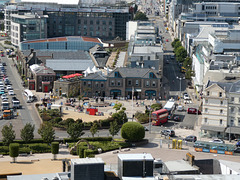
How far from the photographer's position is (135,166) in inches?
2229

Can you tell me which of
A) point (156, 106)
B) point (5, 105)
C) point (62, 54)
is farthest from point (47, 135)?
point (62, 54)

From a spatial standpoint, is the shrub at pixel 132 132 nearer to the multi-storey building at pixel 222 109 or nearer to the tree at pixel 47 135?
the tree at pixel 47 135

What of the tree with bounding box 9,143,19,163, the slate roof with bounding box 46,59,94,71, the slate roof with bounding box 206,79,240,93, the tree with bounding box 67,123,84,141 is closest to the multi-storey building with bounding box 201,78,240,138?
the slate roof with bounding box 206,79,240,93

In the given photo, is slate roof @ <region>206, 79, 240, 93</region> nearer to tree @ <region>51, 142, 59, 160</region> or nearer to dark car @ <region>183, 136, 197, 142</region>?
dark car @ <region>183, 136, 197, 142</region>

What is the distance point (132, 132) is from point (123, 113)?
15377 mm

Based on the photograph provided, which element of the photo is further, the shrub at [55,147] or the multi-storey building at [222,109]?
the multi-storey building at [222,109]

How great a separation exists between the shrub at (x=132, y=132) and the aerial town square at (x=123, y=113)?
16cm

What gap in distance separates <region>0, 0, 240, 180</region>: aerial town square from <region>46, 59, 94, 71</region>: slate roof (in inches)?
10.2

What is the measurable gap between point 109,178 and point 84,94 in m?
76.1

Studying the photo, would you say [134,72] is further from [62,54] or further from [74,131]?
[62,54]

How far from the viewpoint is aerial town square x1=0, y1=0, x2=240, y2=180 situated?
65.2m

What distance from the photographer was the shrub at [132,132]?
306 feet

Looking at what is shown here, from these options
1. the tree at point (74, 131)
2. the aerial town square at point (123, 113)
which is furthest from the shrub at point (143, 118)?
the tree at point (74, 131)

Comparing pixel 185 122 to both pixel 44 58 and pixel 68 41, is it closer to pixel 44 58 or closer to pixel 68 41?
pixel 44 58
